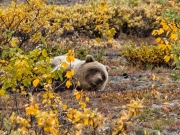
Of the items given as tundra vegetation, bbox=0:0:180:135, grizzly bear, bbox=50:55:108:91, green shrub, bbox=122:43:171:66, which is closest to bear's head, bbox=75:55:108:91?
grizzly bear, bbox=50:55:108:91

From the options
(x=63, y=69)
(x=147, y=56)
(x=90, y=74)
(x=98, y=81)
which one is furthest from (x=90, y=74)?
(x=63, y=69)

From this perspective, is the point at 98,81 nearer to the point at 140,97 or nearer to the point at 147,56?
the point at 140,97

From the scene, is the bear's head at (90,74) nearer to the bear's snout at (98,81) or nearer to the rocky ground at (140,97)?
the bear's snout at (98,81)

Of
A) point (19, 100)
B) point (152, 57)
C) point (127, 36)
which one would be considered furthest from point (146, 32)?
point (19, 100)

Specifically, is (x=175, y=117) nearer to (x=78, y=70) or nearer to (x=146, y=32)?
(x=78, y=70)

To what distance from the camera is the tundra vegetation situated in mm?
4406

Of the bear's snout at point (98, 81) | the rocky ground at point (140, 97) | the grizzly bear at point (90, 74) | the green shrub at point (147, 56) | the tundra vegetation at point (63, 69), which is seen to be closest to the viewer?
the tundra vegetation at point (63, 69)

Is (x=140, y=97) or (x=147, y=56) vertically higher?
(x=140, y=97)

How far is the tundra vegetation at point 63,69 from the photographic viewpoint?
173 inches

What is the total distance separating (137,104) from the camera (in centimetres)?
411

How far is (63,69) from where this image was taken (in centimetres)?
573

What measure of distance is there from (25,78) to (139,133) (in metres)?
2.44

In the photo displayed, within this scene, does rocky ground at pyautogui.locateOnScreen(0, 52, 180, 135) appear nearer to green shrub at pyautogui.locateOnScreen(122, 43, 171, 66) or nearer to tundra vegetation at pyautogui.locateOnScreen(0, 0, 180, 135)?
tundra vegetation at pyautogui.locateOnScreen(0, 0, 180, 135)

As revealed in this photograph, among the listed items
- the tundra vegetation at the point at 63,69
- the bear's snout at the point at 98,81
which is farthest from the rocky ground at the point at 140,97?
the bear's snout at the point at 98,81
